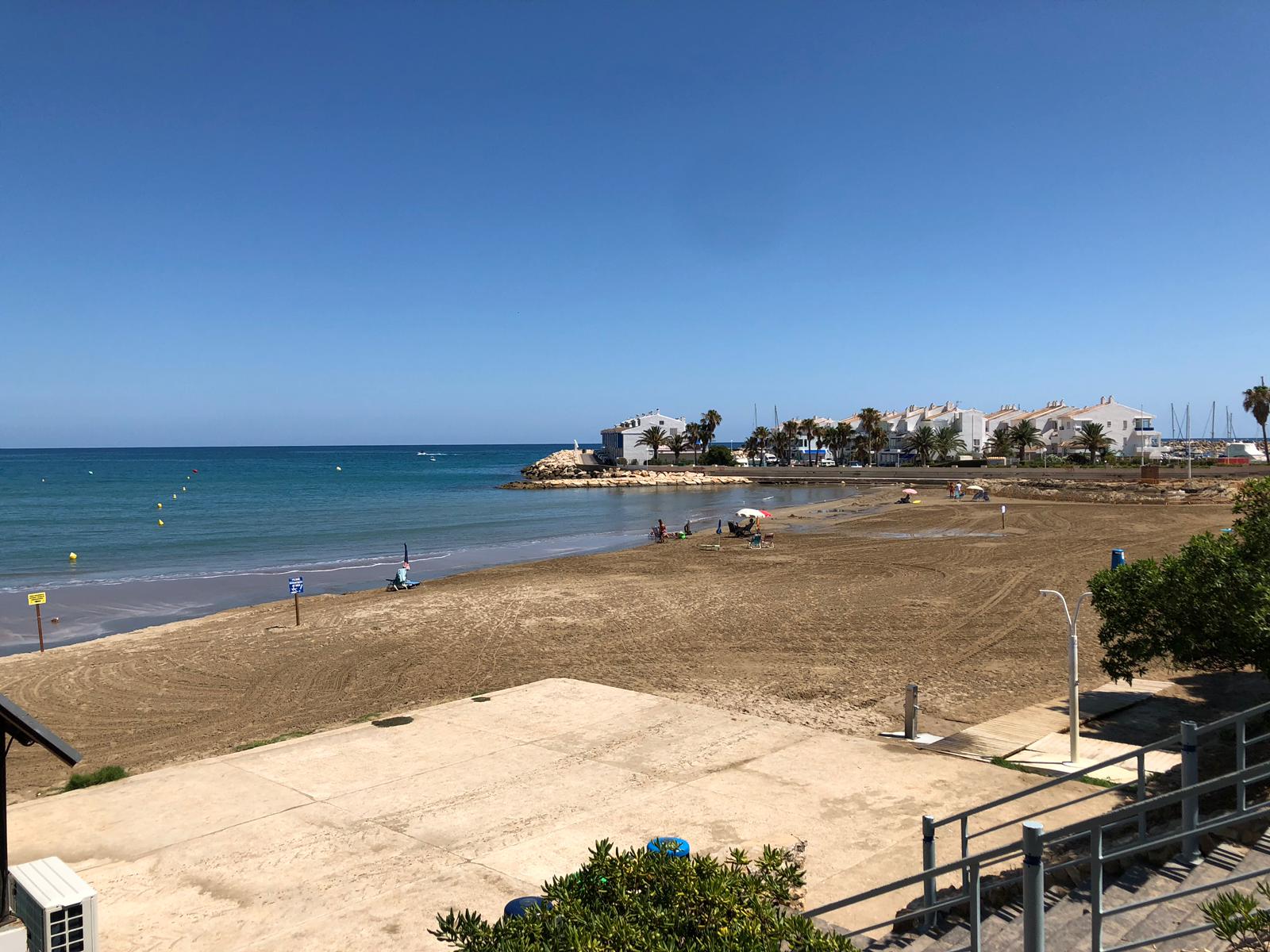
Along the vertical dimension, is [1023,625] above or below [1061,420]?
below

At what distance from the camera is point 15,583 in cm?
3416

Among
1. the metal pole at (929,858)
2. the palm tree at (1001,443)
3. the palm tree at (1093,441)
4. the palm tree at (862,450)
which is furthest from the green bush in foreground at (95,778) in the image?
the palm tree at (1001,443)

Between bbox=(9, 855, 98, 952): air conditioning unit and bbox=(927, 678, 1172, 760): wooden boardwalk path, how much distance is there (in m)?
10.0

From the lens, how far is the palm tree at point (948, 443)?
335 feet

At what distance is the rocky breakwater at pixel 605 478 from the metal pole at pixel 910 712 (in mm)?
81628

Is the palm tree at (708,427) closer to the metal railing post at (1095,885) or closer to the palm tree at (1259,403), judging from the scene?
the palm tree at (1259,403)

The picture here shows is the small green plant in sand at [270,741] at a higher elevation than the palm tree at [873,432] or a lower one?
lower

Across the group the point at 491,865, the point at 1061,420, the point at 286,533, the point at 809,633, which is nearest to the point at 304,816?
the point at 491,865

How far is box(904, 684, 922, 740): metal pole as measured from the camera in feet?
40.4

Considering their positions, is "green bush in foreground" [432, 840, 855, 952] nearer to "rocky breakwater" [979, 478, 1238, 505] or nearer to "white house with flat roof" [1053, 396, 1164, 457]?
"rocky breakwater" [979, 478, 1238, 505]

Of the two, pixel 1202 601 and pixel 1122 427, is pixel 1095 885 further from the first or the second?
pixel 1122 427

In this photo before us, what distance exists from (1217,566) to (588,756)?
28.8 ft

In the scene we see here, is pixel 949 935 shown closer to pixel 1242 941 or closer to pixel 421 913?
pixel 1242 941

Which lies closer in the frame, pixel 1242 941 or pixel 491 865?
pixel 1242 941
